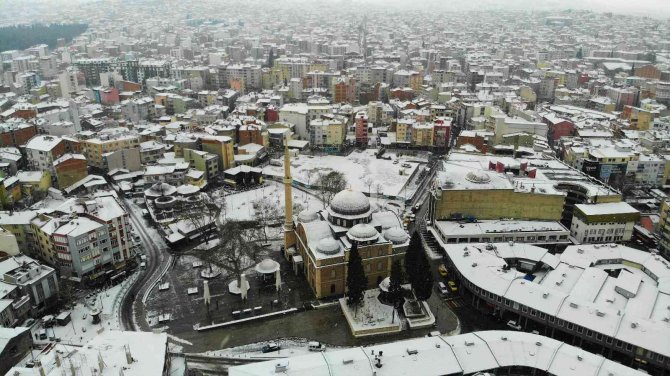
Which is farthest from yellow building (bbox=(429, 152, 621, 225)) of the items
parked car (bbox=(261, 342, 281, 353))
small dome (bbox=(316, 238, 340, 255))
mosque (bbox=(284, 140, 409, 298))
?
parked car (bbox=(261, 342, 281, 353))

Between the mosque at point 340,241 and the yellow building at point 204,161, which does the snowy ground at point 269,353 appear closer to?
the mosque at point 340,241

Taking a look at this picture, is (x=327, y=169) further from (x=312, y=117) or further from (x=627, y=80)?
(x=627, y=80)

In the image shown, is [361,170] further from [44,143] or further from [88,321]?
[88,321]

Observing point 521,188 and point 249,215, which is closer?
point 521,188

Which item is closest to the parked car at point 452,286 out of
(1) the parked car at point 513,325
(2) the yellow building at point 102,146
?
(1) the parked car at point 513,325

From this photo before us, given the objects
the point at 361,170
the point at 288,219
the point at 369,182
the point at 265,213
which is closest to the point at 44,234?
the point at 288,219

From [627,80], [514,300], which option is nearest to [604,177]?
[514,300]

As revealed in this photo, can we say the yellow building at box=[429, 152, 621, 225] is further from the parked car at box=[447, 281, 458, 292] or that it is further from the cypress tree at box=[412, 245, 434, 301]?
the cypress tree at box=[412, 245, 434, 301]
